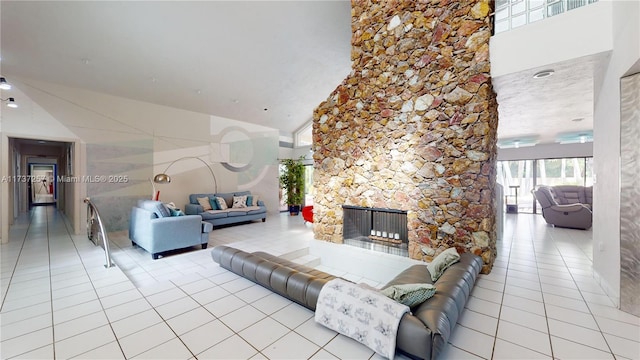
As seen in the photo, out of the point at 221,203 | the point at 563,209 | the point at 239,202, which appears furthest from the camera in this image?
the point at 239,202

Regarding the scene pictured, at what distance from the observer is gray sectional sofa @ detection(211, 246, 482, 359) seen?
159cm

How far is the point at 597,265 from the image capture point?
2957 mm

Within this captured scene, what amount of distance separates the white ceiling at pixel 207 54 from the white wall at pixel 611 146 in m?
0.39

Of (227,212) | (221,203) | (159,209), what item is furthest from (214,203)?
(159,209)

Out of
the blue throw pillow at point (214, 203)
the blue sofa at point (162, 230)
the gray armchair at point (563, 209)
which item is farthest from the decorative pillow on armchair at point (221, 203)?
the gray armchair at point (563, 209)

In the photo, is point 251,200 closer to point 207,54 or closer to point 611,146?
point 207,54

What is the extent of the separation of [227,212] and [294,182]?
297 cm

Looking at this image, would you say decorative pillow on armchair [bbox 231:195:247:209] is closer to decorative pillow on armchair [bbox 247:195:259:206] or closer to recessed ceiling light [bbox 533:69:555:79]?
decorative pillow on armchair [bbox 247:195:259:206]

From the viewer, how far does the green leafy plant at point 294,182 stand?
8953mm

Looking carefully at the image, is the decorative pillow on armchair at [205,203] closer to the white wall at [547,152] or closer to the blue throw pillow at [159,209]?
the blue throw pillow at [159,209]

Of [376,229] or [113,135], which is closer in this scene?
[376,229]

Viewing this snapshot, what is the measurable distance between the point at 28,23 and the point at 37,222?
5721 millimetres

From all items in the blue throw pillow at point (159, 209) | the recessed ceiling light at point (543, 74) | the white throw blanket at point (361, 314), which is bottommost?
the white throw blanket at point (361, 314)

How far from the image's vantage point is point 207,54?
16.3ft
